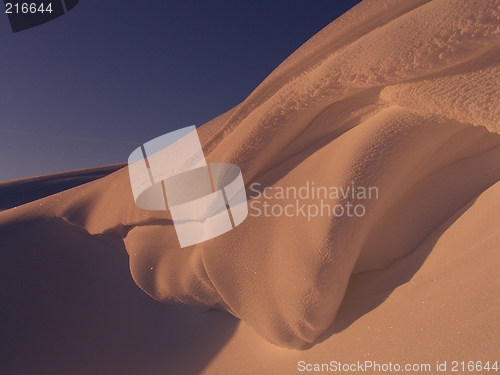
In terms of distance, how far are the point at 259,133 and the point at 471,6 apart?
83 cm

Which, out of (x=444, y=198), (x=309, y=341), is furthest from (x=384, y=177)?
(x=309, y=341)

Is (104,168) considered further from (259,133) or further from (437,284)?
(437,284)

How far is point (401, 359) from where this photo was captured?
2.97ft

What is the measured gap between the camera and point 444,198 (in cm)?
125

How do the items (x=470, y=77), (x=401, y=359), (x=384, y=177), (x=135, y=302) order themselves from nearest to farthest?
(x=401, y=359), (x=470, y=77), (x=384, y=177), (x=135, y=302)

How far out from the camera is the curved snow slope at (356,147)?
1.03 metres

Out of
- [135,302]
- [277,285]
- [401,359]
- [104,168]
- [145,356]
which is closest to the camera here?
[401,359]

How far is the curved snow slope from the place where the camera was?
40.6 inches

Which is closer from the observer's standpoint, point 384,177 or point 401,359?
point 401,359

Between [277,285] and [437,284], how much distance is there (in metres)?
0.58

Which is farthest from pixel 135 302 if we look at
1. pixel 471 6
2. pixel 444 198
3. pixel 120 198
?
pixel 471 6

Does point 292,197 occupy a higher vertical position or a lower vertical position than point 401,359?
higher

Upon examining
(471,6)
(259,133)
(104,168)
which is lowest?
(104,168)

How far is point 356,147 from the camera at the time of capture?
3.86ft
